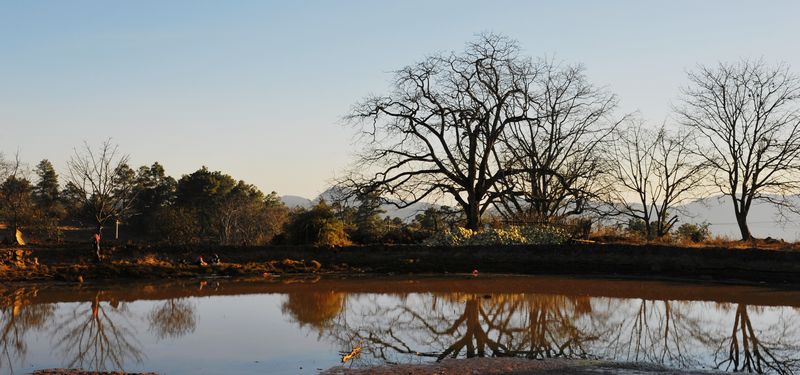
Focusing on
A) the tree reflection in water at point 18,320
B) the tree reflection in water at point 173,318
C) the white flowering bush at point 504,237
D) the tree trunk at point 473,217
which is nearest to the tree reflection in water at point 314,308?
the tree reflection in water at point 173,318

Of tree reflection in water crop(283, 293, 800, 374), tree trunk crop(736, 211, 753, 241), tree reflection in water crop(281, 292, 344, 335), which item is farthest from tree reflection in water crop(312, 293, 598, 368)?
tree trunk crop(736, 211, 753, 241)

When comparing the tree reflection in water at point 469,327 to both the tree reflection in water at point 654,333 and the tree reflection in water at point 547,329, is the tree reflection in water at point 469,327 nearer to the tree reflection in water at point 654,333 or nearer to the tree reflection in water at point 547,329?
the tree reflection in water at point 547,329

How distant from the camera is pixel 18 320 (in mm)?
16781

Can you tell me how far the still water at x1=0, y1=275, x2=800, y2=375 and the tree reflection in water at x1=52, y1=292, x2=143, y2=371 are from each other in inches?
1.4

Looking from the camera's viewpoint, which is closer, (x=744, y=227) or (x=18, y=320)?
(x=18, y=320)

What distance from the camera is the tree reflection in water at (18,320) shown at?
1310 cm

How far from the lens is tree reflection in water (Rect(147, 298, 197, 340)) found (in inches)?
616

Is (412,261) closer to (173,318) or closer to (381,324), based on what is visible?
(381,324)

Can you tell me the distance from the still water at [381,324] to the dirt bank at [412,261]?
2516 mm

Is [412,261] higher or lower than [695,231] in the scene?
lower

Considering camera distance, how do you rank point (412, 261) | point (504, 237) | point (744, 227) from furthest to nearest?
point (744, 227), point (504, 237), point (412, 261)

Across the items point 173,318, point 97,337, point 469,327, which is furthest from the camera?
point 173,318

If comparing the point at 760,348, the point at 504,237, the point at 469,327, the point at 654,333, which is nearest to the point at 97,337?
the point at 469,327

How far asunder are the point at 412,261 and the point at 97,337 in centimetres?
1619
